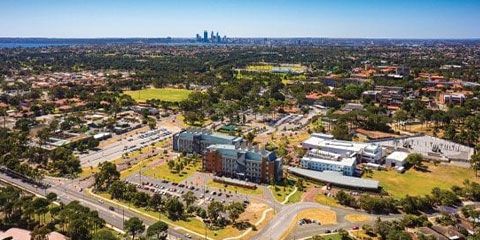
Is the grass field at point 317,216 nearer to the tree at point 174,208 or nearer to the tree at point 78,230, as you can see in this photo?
the tree at point 174,208

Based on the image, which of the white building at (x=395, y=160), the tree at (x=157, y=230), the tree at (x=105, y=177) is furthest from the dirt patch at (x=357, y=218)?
the tree at (x=105, y=177)

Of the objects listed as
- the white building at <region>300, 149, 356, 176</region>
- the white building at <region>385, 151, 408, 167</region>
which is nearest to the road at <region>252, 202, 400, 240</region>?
the white building at <region>300, 149, 356, 176</region>

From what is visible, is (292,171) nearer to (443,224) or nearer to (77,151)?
(443,224)

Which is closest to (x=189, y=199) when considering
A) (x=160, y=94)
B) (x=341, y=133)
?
(x=341, y=133)

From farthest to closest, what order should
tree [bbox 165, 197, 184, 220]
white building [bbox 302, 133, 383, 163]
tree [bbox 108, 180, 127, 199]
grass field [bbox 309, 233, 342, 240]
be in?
white building [bbox 302, 133, 383, 163] < tree [bbox 108, 180, 127, 199] < tree [bbox 165, 197, 184, 220] < grass field [bbox 309, 233, 342, 240]

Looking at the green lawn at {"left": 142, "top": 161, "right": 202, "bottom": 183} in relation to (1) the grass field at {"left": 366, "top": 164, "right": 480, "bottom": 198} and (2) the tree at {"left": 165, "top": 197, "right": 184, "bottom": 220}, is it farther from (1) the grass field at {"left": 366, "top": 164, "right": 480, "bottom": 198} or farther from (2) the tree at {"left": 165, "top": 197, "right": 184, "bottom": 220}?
(1) the grass field at {"left": 366, "top": 164, "right": 480, "bottom": 198}

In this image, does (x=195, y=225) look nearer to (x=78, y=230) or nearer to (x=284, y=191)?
(x=78, y=230)
